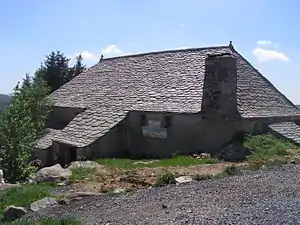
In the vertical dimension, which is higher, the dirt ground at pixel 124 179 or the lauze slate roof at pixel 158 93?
the lauze slate roof at pixel 158 93

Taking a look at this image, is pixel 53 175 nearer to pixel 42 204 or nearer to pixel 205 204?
pixel 42 204

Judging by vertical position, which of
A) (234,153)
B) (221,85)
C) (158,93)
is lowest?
(234,153)

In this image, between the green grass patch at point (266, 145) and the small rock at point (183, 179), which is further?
the green grass patch at point (266, 145)

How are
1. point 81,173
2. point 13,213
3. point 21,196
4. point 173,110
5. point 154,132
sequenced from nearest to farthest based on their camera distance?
point 13,213, point 21,196, point 81,173, point 173,110, point 154,132

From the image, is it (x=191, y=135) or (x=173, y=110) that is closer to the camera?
(x=191, y=135)

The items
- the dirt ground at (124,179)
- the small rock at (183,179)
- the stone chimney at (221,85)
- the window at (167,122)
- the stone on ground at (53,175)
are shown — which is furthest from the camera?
the window at (167,122)

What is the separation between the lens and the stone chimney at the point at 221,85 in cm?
2170

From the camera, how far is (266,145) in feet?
69.8

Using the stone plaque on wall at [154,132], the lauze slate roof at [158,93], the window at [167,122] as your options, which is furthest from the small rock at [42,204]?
the window at [167,122]

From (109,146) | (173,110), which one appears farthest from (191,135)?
(109,146)

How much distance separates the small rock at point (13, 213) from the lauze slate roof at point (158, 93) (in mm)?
12695

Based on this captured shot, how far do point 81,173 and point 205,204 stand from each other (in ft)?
25.4

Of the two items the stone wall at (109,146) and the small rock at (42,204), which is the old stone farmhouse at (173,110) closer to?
the stone wall at (109,146)

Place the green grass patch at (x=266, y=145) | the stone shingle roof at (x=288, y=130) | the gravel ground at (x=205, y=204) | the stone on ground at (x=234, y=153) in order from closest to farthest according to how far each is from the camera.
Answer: the gravel ground at (x=205, y=204), the stone on ground at (x=234, y=153), the green grass patch at (x=266, y=145), the stone shingle roof at (x=288, y=130)
